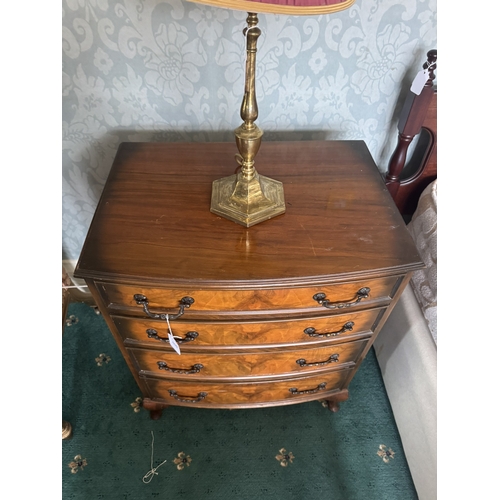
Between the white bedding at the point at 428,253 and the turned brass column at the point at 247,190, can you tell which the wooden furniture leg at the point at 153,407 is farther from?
the white bedding at the point at 428,253

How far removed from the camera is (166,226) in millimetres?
834

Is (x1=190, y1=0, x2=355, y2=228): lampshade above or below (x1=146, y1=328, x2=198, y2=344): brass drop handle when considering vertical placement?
above

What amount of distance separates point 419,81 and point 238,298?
0.72 meters

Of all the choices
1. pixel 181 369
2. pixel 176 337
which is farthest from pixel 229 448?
pixel 176 337

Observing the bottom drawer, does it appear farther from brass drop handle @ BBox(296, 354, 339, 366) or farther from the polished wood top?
the polished wood top

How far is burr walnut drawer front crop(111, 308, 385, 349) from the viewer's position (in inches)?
34.3

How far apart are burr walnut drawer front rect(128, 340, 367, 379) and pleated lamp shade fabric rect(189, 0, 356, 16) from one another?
0.70 metres

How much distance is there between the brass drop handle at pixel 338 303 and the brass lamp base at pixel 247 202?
20 centimetres

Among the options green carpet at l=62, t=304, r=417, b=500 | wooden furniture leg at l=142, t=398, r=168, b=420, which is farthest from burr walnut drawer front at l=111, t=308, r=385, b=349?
green carpet at l=62, t=304, r=417, b=500

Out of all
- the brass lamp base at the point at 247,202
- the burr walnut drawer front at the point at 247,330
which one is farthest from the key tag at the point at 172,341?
the brass lamp base at the point at 247,202

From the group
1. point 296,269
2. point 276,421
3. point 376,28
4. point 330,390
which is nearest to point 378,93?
point 376,28

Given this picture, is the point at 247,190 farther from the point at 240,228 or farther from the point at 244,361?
the point at 244,361

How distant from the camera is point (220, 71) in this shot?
1.03m

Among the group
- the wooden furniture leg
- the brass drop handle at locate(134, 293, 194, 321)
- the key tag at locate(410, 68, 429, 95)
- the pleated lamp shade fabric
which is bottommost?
the wooden furniture leg
